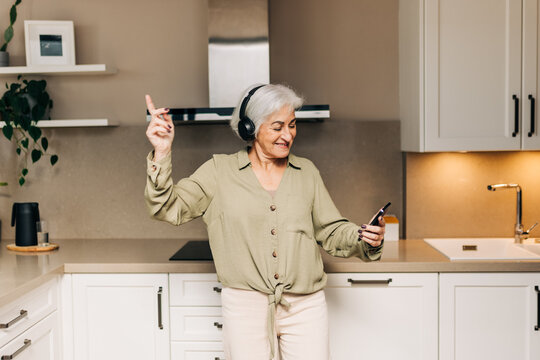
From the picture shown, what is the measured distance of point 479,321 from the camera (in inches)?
100

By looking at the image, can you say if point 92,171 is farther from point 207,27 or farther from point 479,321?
point 479,321

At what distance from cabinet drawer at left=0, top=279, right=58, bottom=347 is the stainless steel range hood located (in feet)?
3.63

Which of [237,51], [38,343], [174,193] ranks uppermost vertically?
[237,51]

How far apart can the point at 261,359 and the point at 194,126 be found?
5.12 feet

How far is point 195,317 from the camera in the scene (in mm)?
2588

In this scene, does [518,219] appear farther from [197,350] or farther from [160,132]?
[160,132]

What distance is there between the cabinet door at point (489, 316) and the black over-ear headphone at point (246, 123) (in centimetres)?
114

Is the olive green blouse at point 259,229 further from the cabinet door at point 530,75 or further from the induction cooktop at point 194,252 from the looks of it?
the cabinet door at point 530,75

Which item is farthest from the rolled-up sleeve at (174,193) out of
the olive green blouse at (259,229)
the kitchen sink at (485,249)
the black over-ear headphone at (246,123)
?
the kitchen sink at (485,249)

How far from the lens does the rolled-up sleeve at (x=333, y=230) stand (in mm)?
2018

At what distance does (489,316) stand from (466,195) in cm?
79

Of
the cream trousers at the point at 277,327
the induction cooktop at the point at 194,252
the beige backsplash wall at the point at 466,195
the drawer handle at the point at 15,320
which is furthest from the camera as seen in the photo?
the beige backsplash wall at the point at 466,195

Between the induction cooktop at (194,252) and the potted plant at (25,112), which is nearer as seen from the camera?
the induction cooktop at (194,252)

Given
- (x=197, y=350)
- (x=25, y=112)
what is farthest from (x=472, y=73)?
(x=25, y=112)
